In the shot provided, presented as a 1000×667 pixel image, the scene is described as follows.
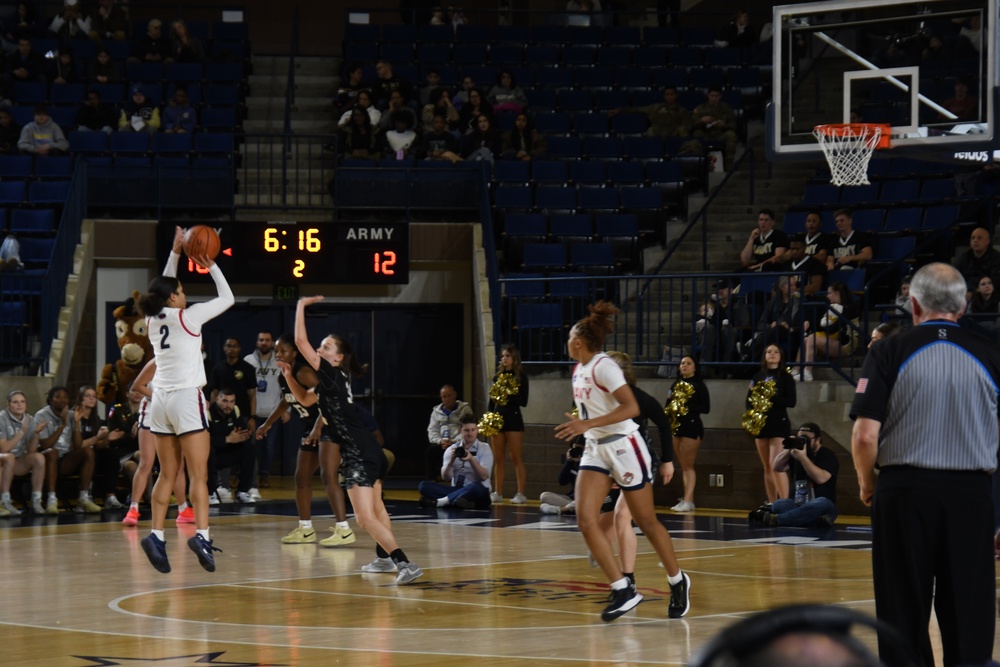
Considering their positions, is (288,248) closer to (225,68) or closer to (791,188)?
(225,68)

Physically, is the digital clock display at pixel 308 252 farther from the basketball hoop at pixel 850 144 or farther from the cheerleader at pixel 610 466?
the cheerleader at pixel 610 466

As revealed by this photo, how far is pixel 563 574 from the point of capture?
36.1ft

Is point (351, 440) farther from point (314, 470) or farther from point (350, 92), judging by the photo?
point (350, 92)

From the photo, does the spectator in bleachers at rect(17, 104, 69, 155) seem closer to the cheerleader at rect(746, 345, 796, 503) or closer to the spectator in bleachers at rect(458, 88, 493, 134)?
the spectator in bleachers at rect(458, 88, 493, 134)

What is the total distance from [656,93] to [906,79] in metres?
10.2

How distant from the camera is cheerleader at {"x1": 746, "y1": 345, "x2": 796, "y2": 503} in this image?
15.8 metres

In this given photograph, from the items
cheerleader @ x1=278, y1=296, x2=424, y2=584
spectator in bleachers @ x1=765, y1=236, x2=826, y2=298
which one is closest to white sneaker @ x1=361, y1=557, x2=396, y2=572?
cheerleader @ x1=278, y1=296, x2=424, y2=584

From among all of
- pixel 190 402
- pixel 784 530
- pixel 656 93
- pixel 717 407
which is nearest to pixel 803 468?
pixel 784 530

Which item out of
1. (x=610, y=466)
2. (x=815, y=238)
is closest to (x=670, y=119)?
Answer: (x=815, y=238)

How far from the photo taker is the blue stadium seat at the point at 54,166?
21.0 meters

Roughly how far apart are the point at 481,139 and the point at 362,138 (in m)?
1.76

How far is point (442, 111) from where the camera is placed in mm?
22469

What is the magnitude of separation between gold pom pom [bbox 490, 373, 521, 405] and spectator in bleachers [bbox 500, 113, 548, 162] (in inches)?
202

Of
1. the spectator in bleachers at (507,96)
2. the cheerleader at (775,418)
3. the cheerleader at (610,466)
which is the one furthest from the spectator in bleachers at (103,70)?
the cheerleader at (610,466)
